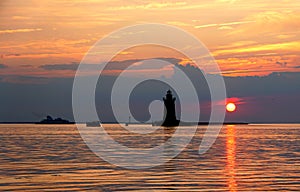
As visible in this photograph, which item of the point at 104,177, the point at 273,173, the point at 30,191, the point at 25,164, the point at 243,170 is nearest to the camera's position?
the point at 30,191

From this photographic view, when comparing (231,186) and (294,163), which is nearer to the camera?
(231,186)

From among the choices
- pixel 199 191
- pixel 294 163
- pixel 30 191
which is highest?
pixel 294 163

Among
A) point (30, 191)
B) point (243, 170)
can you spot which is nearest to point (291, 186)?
point (243, 170)

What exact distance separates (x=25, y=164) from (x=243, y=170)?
16977 mm

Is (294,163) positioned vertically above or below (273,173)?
above

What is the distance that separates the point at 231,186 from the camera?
36.6 metres

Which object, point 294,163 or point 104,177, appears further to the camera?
point 294,163

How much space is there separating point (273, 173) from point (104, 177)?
38.3 feet

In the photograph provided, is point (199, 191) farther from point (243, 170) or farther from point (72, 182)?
point (243, 170)

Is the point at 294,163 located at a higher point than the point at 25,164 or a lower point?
higher

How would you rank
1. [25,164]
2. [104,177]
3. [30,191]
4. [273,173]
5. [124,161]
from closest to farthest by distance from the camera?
[30,191], [104,177], [273,173], [25,164], [124,161]

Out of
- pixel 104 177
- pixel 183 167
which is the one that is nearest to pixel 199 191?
pixel 104 177

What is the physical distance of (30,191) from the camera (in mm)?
33938

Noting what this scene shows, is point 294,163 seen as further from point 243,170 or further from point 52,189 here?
point 52,189
